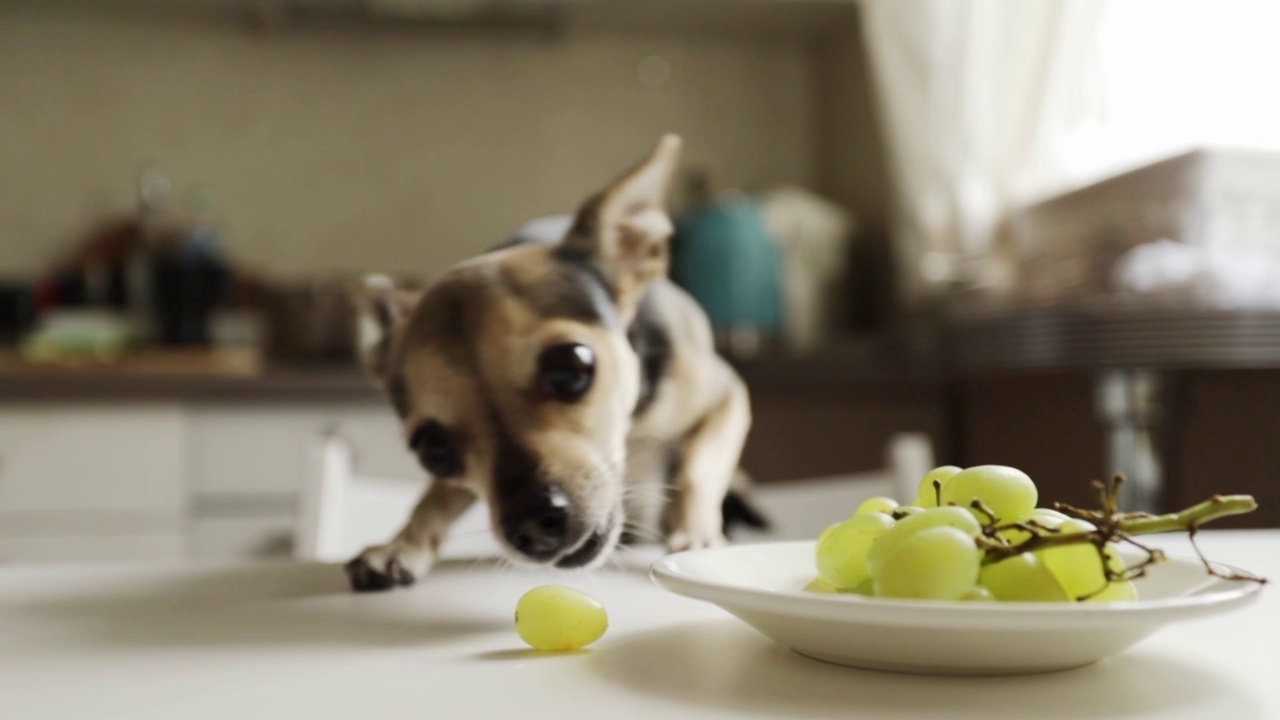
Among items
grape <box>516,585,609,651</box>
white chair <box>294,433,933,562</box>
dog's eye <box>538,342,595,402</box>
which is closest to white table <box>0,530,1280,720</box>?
grape <box>516,585,609,651</box>

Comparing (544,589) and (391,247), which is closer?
(544,589)

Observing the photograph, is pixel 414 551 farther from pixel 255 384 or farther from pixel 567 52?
pixel 567 52

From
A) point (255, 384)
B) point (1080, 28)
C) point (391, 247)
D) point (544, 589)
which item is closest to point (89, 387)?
point (255, 384)

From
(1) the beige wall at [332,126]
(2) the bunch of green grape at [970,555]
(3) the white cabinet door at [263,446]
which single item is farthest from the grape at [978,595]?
(1) the beige wall at [332,126]

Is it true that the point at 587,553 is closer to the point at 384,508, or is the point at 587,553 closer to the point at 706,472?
the point at 706,472

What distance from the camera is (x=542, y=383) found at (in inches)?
26.5

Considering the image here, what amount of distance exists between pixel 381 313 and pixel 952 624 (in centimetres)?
47

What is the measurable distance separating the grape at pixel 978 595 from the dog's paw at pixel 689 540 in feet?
1.18

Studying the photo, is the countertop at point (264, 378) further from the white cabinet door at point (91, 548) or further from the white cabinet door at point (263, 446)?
the white cabinet door at point (91, 548)

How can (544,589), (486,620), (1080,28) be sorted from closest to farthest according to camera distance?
(544,589) → (486,620) → (1080,28)

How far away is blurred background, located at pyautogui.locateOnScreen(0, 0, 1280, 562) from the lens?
1.60 meters

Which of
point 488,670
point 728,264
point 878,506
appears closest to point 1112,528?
point 878,506

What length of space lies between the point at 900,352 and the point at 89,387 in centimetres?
141

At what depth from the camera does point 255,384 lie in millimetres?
1890
